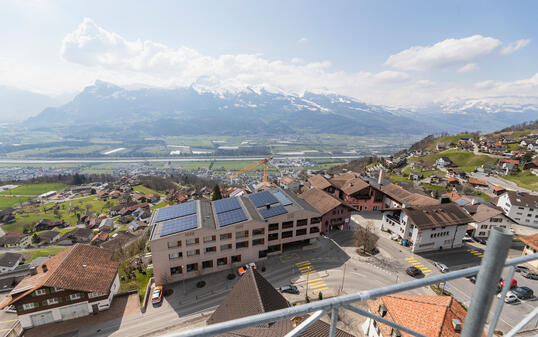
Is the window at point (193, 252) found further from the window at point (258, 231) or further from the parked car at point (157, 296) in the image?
the window at point (258, 231)

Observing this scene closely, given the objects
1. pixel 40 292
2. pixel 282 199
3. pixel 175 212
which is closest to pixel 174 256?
pixel 175 212

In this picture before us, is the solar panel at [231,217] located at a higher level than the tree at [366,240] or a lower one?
higher

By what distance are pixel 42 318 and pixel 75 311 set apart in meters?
3.63

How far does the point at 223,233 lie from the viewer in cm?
3684

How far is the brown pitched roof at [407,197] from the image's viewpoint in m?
53.5

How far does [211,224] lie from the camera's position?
124 feet

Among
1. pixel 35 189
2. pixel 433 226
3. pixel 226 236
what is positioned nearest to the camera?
pixel 226 236

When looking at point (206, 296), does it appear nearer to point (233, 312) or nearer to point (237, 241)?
point (237, 241)

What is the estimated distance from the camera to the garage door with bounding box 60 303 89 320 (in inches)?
1154

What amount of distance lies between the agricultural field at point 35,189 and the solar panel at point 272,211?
522 ft

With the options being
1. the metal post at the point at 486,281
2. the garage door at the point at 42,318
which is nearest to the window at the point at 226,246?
the garage door at the point at 42,318

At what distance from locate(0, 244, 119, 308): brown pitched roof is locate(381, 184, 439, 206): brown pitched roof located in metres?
57.8

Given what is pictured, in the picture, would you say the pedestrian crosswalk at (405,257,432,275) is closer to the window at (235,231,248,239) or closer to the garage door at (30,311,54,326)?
the window at (235,231,248,239)

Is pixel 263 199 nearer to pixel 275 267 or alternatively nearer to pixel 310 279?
pixel 275 267
